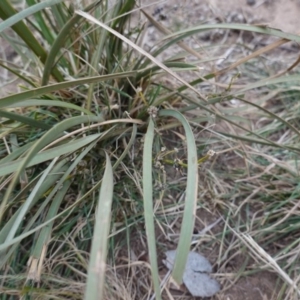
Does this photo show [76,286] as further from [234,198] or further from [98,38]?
[98,38]

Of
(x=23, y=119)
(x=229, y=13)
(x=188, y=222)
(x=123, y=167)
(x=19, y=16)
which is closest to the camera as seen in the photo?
(x=188, y=222)

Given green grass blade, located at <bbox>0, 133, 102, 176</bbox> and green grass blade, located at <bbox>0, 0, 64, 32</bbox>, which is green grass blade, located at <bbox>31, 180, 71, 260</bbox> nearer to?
green grass blade, located at <bbox>0, 133, 102, 176</bbox>

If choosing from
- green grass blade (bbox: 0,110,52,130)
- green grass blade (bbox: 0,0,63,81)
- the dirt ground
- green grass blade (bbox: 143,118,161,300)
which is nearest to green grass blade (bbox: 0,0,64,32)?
green grass blade (bbox: 0,0,63,81)

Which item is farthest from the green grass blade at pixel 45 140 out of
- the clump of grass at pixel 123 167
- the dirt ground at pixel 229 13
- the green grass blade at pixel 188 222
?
the dirt ground at pixel 229 13

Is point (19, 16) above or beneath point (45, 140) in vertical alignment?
above

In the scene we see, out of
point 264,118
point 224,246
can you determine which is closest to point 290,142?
point 264,118

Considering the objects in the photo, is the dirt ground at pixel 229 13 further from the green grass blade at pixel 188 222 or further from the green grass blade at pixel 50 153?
the green grass blade at pixel 188 222

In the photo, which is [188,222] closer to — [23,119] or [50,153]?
[50,153]

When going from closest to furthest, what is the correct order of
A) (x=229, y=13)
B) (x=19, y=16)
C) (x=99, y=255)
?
(x=99, y=255), (x=19, y=16), (x=229, y=13)

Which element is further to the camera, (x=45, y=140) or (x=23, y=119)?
(x=23, y=119)

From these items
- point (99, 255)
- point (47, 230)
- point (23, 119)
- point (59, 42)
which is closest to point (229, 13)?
point (59, 42)
